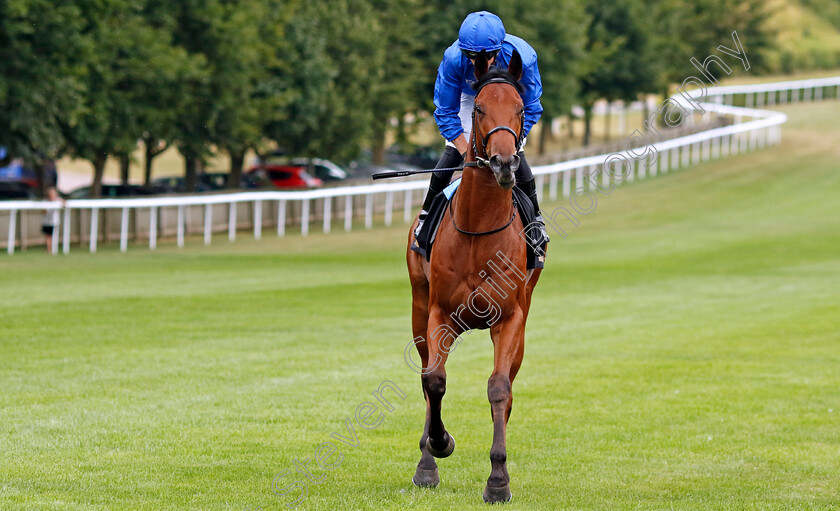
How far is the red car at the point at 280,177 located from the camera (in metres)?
42.9

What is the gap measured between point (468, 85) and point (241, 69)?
28.6 meters

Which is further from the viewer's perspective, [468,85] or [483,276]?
[468,85]

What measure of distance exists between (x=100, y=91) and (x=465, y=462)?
25214mm

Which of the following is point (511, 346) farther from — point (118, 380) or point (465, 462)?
point (118, 380)

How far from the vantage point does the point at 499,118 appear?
6.90 m

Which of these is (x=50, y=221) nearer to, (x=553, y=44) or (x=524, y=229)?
(x=524, y=229)

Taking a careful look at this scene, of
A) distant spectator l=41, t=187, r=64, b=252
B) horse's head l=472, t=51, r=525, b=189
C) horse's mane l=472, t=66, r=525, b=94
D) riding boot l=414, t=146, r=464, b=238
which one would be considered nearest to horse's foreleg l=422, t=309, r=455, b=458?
riding boot l=414, t=146, r=464, b=238

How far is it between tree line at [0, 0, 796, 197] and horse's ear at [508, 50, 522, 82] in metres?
21.2

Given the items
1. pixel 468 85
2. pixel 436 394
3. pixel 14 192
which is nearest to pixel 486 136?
pixel 468 85

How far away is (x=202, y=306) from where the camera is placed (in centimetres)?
1744

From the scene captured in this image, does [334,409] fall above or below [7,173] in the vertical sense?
above

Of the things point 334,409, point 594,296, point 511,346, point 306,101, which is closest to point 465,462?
point 511,346

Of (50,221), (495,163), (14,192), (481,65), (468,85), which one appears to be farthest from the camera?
(14,192)

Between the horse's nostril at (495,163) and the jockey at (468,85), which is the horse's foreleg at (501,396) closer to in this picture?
the jockey at (468,85)
